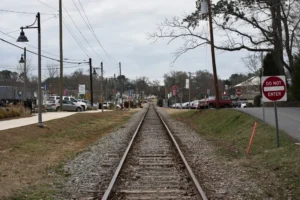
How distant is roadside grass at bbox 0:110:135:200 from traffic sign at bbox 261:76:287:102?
651 centimetres

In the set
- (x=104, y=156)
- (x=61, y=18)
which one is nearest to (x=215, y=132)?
(x=104, y=156)

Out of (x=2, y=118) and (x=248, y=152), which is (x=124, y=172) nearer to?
(x=248, y=152)

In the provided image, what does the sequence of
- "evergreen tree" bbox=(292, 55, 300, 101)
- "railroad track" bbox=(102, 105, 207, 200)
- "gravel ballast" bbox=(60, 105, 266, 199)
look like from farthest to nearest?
"evergreen tree" bbox=(292, 55, 300, 101), "gravel ballast" bbox=(60, 105, 266, 199), "railroad track" bbox=(102, 105, 207, 200)

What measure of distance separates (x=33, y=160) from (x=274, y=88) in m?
7.72

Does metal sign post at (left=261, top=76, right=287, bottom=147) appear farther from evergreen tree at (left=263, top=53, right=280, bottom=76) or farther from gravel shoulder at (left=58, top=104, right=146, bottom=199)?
evergreen tree at (left=263, top=53, right=280, bottom=76)

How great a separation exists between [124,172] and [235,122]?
13.8 metres

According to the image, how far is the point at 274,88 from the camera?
42.0 ft

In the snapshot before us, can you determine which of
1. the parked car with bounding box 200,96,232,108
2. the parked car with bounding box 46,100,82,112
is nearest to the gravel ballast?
the parked car with bounding box 200,96,232,108

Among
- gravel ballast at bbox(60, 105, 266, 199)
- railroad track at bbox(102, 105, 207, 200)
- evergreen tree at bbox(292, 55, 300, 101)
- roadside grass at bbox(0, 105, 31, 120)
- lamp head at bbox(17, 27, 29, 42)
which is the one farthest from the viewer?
evergreen tree at bbox(292, 55, 300, 101)

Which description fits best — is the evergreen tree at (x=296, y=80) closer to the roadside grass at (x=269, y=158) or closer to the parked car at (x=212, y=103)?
the parked car at (x=212, y=103)

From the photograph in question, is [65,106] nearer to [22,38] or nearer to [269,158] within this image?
[22,38]

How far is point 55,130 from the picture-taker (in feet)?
76.3

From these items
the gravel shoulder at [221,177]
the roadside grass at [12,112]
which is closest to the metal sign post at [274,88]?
the gravel shoulder at [221,177]

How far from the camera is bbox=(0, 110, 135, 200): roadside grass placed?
8489 mm
